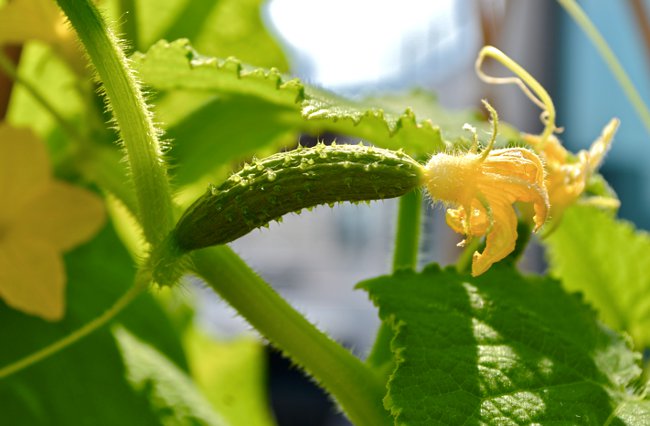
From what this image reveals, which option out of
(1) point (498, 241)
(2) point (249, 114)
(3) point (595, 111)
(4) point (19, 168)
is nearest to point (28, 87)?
(4) point (19, 168)

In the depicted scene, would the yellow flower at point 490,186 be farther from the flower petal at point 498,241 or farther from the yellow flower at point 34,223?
the yellow flower at point 34,223

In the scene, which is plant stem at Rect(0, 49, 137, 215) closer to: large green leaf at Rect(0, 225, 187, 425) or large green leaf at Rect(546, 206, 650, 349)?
large green leaf at Rect(0, 225, 187, 425)

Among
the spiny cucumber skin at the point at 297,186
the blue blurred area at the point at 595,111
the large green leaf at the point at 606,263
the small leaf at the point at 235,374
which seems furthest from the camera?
the blue blurred area at the point at 595,111

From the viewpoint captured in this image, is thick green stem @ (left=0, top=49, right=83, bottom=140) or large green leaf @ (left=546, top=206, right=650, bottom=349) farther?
large green leaf @ (left=546, top=206, right=650, bottom=349)

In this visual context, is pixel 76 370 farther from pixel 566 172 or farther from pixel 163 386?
pixel 566 172

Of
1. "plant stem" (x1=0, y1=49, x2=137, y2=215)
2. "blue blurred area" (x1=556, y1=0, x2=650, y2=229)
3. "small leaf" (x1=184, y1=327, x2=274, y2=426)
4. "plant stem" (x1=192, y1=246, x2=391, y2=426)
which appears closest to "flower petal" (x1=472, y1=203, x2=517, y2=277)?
"plant stem" (x1=192, y1=246, x2=391, y2=426)

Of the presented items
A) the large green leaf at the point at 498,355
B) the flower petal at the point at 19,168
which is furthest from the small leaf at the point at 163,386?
the large green leaf at the point at 498,355

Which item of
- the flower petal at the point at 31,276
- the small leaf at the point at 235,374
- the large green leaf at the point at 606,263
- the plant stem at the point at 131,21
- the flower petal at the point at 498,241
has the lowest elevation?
the small leaf at the point at 235,374
